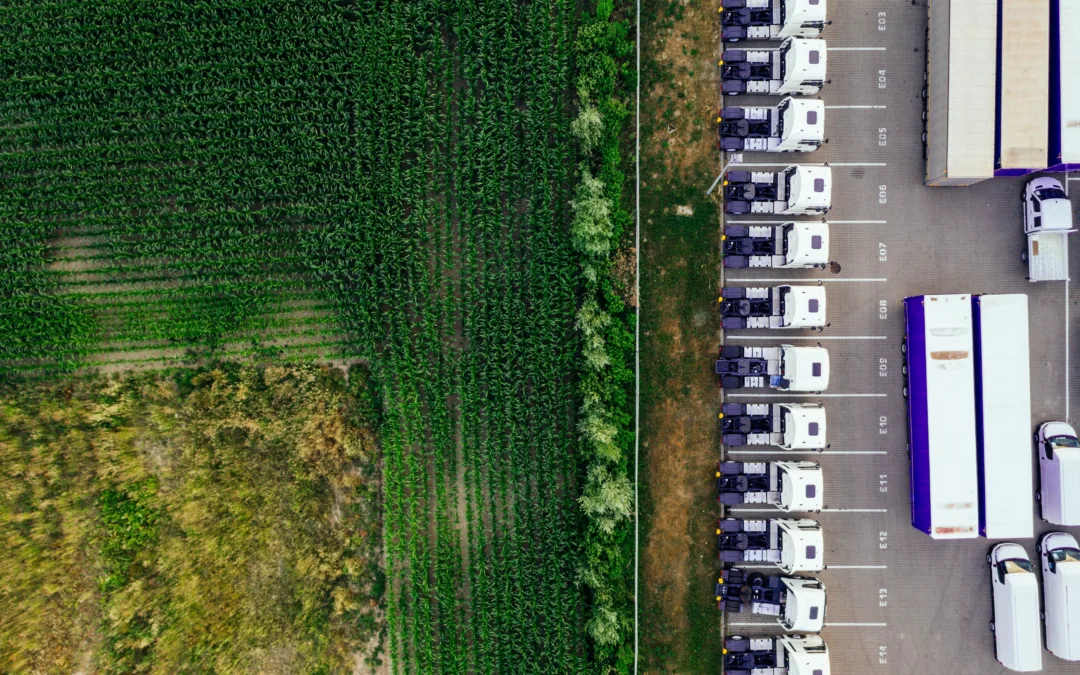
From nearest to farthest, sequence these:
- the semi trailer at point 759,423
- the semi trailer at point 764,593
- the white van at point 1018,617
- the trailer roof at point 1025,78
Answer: the trailer roof at point 1025,78, the white van at point 1018,617, the semi trailer at point 764,593, the semi trailer at point 759,423

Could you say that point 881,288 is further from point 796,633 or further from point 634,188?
point 796,633

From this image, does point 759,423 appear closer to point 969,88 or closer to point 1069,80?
point 969,88

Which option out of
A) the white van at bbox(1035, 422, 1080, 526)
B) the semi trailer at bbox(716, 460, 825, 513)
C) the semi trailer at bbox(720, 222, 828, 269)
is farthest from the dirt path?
the white van at bbox(1035, 422, 1080, 526)

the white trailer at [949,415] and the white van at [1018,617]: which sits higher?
the white trailer at [949,415]

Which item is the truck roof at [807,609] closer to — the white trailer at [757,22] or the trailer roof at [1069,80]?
the trailer roof at [1069,80]

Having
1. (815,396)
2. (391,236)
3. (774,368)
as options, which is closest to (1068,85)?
(815,396)

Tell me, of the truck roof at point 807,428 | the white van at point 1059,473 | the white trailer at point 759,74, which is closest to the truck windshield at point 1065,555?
the white van at point 1059,473
